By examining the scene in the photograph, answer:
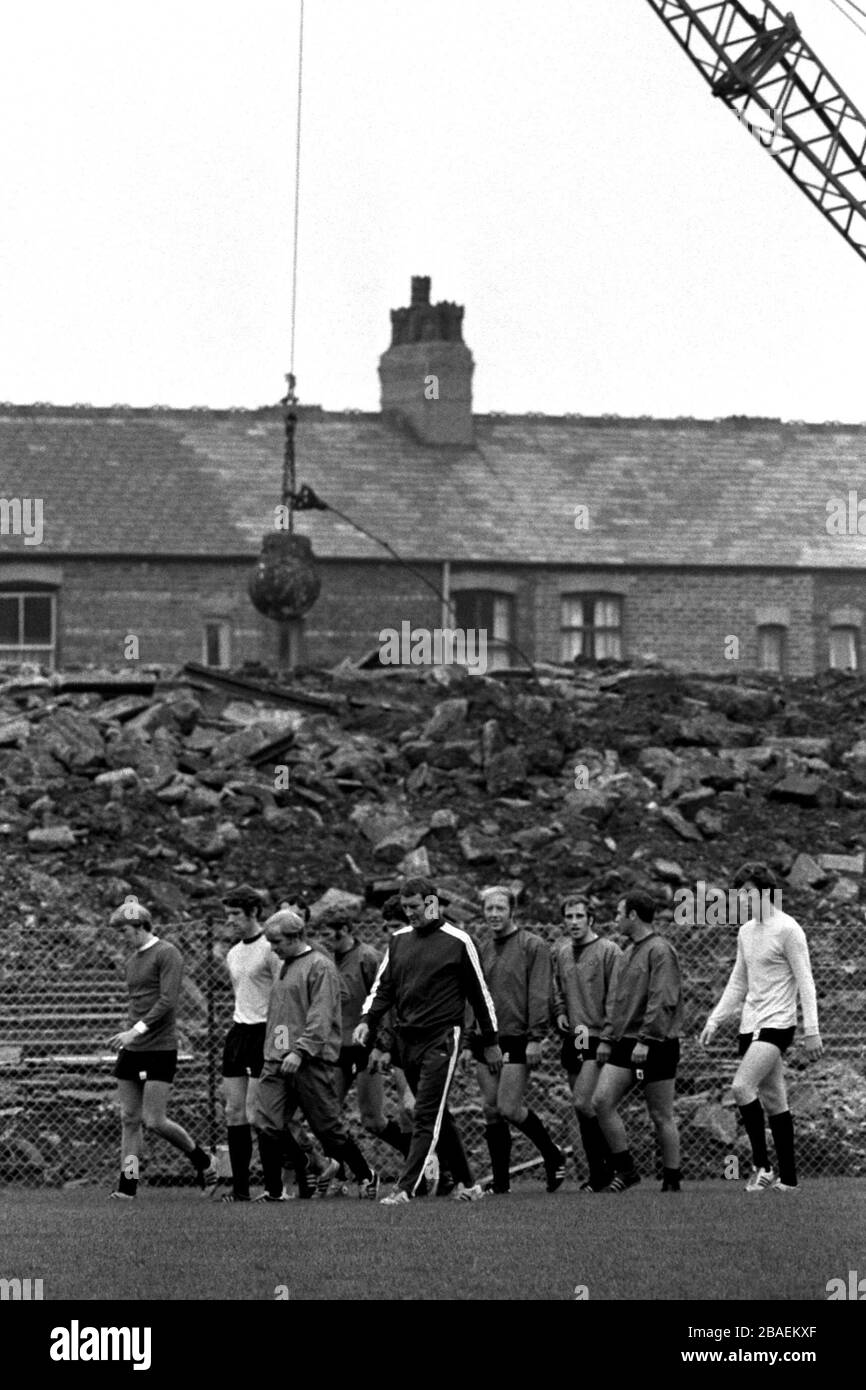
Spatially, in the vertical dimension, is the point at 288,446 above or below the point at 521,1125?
above

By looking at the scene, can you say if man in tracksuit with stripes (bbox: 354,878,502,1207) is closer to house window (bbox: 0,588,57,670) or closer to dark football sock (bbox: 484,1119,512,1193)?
dark football sock (bbox: 484,1119,512,1193)

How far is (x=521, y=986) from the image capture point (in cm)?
1711

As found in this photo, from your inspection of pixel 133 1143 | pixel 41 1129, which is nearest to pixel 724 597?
pixel 41 1129

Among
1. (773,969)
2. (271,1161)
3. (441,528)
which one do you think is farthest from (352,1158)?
(441,528)

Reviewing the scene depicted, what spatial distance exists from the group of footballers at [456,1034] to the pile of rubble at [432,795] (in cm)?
653

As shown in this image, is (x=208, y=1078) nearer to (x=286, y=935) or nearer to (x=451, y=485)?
(x=286, y=935)

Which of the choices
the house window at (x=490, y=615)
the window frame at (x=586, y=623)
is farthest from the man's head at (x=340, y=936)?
the window frame at (x=586, y=623)

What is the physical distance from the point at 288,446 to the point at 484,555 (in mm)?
4206

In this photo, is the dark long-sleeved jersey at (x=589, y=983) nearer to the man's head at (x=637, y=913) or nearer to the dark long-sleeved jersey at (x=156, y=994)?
the man's head at (x=637, y=913)

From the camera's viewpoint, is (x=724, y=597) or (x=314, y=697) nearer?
(x=314, y=697)

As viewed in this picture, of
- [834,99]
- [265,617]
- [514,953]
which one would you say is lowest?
[514,953]

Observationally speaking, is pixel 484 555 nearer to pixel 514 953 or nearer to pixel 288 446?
pixel 288 446

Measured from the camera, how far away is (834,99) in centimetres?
4475
